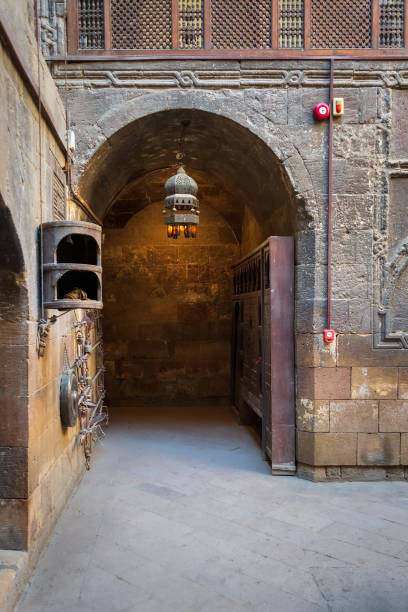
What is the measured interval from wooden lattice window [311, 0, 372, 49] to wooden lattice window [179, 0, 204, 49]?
1.23 meters

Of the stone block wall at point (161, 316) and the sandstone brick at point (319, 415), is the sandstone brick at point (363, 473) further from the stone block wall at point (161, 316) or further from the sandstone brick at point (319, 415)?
the stone block wall at point (161, 316)

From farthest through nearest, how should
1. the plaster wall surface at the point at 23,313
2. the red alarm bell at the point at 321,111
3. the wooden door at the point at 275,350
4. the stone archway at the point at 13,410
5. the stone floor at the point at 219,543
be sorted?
the wooden door at the point at 275,350, the red alarm bell at the point at 321,111, the stone archway at the point at 13,410, the stone floor at the point at 219,543, the plaster wall surface at the point at 23,313

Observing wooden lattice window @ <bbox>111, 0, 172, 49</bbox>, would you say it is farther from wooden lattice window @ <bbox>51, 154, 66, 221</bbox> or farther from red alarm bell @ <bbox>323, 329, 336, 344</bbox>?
red alarm bell @ <bbox>323, 329, 336, 344</bbox>

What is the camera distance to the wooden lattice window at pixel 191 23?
16.4 feet

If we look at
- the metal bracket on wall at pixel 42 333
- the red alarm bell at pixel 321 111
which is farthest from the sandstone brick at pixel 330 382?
the metal bracket on wall at pixel 42 333

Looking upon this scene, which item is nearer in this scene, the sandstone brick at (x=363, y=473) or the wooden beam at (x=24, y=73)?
the wooden beam at (x=24, y=73)

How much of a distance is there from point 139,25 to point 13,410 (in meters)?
4.21

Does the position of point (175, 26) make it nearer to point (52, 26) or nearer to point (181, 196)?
point (52, 26)

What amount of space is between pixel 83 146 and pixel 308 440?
13.0ft

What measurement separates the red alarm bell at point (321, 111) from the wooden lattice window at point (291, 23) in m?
0.72

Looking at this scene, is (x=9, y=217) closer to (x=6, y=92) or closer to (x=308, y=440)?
(x=6, y=92)

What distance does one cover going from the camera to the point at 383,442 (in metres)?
4.97

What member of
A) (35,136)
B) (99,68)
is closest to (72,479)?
(35,136)

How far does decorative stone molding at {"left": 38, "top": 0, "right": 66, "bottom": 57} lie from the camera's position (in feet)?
15.6
